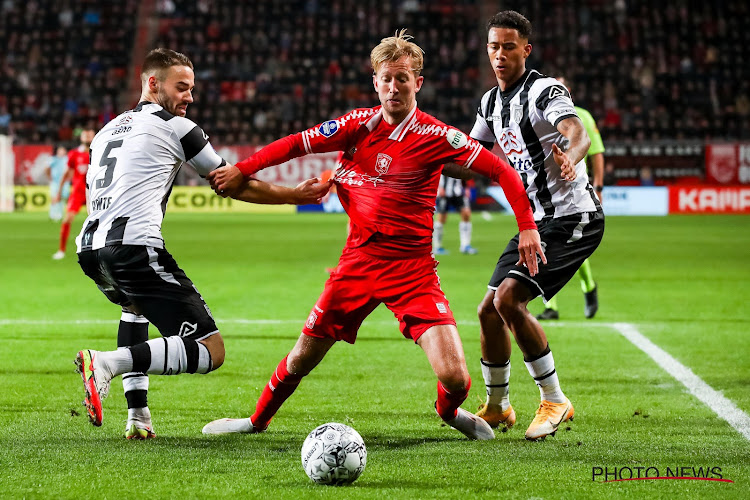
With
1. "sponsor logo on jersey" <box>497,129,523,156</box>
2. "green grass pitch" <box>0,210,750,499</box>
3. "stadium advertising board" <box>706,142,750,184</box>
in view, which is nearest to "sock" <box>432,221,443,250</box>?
"green grass pitch" <box>0,210,750,499</box>

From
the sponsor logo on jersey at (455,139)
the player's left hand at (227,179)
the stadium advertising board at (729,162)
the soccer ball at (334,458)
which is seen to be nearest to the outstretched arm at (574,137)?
the sponsor logo on jersey at (455,139)

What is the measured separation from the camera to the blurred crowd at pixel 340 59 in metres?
34.6

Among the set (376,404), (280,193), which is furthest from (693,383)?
(280,193)

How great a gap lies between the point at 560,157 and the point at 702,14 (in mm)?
35298

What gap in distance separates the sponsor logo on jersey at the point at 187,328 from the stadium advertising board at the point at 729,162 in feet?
92.4

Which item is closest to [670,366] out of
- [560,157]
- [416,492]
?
[560,157]

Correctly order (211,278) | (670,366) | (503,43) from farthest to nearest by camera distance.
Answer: (211,278)
(670,366)
(503,43)

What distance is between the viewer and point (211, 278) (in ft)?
45.1

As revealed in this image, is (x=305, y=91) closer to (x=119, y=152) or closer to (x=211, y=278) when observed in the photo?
(x=211, y=278)

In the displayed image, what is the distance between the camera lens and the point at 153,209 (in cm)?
507

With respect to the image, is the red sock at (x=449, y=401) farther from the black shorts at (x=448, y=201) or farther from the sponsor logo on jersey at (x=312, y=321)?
the black shorts at (x=448, y=201)

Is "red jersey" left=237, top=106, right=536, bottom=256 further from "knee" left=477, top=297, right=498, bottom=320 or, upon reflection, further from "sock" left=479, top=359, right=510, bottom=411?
"sock" left=479, top=359, right=510, bottom=411

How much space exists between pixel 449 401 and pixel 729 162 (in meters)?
27.7

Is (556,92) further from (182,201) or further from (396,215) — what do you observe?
(182,201)
